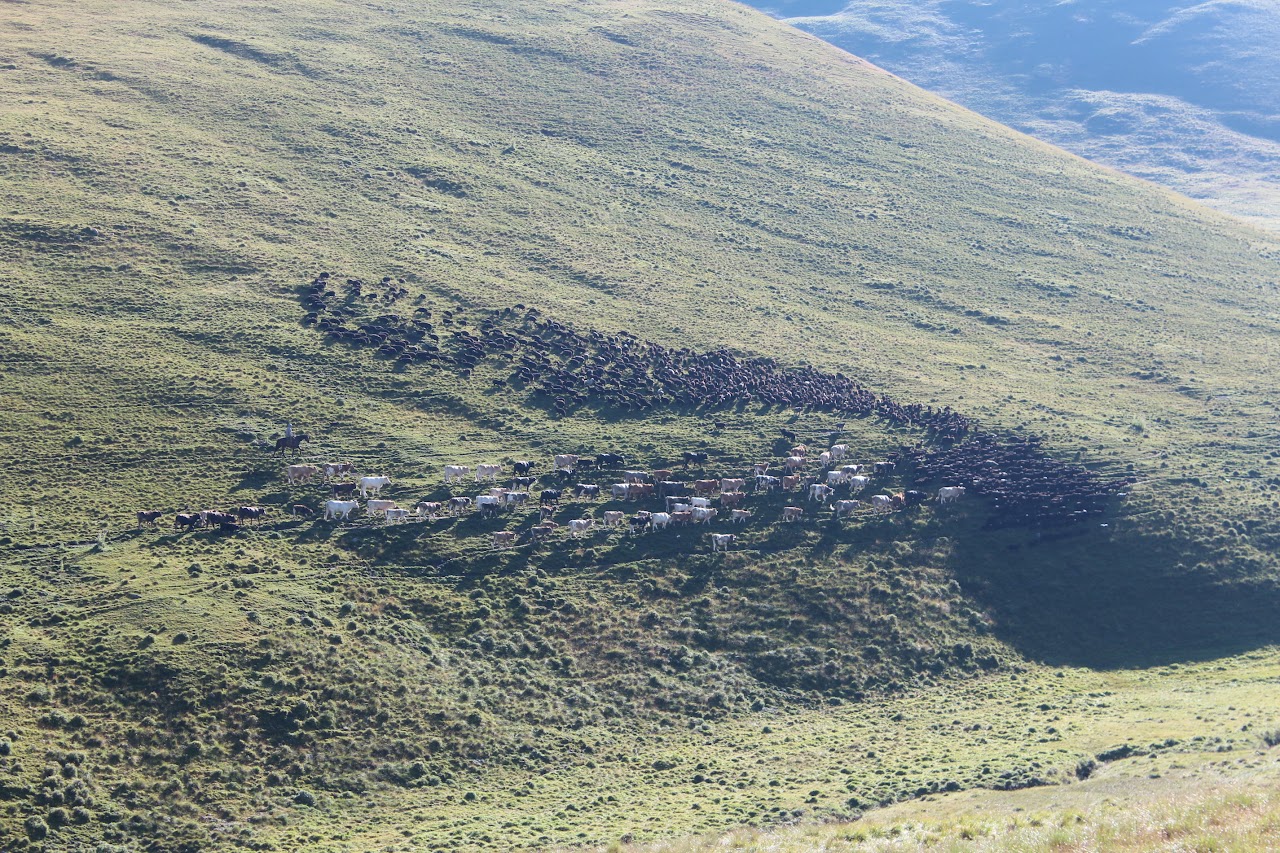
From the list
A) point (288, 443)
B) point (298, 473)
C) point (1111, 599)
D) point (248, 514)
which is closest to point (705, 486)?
point (298, 473)

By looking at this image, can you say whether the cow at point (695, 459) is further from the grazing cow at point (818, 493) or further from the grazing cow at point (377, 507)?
the grazing cow at point (377, 507)

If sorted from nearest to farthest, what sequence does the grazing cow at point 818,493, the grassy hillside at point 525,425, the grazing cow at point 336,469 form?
the grassy hillside at point 525,425 → the grazing cow at point 336,469 → the grazing cow at point 818,493

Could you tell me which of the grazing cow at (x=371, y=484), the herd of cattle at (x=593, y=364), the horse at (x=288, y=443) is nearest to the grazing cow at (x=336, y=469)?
the grazing cow at (x=371, y=484)

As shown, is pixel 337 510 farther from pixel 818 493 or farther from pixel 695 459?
pixel 818 493

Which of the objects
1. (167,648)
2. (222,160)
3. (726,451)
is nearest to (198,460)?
(167,648)

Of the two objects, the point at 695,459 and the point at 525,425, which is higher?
the point at 695,459

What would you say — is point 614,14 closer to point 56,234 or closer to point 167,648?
point 56,234
